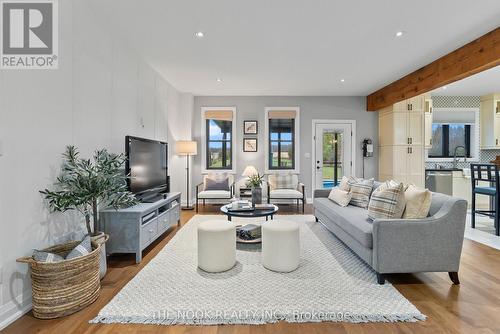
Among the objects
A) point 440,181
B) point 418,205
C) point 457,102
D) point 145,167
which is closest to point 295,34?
point 418,205

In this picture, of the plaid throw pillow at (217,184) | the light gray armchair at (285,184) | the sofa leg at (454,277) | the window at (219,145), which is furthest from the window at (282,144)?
the sofa leg at (454,277)

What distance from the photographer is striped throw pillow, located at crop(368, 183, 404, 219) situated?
8.13ft

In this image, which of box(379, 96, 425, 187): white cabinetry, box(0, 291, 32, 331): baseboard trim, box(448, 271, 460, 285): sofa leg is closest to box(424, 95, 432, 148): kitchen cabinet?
box(379, 96, 425, 187): white cabinetry

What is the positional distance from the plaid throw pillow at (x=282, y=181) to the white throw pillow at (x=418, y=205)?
3.34 metres

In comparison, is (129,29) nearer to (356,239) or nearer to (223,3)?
(223,3)

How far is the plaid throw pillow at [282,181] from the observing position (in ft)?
18.8

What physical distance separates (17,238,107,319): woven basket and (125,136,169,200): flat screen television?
1.22m

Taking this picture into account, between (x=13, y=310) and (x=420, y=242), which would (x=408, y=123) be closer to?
(x=420, y=242)

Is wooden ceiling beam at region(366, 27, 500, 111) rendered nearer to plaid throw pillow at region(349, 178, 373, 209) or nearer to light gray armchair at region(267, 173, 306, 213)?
plaid throw pillow at region(349, 178, 373, 209)

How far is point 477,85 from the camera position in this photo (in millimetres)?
5352

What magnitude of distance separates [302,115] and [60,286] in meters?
5.66

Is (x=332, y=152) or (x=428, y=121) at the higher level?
(x=428, y=121)

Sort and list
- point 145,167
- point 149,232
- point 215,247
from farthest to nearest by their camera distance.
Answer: point 145,167 → point 149,232 → point 215,247

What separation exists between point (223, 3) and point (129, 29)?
1326 mm
